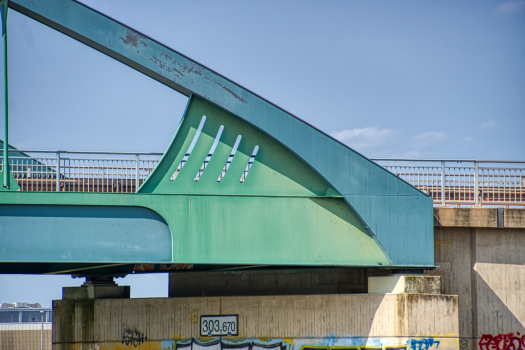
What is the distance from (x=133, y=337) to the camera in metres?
14.9

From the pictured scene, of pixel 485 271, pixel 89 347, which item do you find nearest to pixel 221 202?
pixel 89 347

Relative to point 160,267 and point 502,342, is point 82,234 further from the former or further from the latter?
point 502,342

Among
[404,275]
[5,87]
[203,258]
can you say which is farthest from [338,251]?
[5,87]

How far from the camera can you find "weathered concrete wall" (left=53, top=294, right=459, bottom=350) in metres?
14.5

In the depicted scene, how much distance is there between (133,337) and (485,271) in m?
9.95

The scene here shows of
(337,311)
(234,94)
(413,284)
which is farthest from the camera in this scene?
(337,311)

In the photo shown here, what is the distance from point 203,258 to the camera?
42.5 ft

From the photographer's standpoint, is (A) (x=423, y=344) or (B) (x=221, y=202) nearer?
(B) (x=221, y=202)

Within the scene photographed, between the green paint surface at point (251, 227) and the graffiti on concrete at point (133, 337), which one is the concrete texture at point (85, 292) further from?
the green paint surface at point (251, 227)

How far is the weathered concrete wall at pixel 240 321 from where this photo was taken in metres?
14.5

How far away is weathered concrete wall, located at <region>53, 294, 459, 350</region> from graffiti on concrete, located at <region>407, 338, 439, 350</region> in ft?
2.22

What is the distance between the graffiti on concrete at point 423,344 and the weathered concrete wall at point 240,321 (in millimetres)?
676

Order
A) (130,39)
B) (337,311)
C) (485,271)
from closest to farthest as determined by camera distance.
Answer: (130,39), (337,311), (485,271)

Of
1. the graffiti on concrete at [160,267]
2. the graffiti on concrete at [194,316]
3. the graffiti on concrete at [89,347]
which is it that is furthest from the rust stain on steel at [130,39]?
the graffiti on concrete at [89,347]
